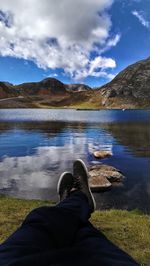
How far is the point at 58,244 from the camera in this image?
486cm

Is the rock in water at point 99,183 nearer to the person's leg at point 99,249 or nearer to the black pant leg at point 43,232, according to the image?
the black pant leg at point 43,232

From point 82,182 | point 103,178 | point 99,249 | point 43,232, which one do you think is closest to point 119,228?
point 82,182

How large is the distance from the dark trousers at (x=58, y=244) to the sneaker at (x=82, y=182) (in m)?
1.74

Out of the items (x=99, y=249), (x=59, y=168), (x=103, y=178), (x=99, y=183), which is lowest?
(x=59, y=168)

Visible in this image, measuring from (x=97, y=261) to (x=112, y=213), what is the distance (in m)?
9.59

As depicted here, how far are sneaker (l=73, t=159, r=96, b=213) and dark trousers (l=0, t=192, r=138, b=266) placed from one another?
1.74 metres

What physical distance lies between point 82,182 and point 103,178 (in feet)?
57.7

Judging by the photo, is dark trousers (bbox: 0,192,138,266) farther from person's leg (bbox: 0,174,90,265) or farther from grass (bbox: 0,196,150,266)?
grass (bbox: 0,196,150,266)

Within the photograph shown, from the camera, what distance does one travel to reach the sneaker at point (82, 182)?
25.5ft

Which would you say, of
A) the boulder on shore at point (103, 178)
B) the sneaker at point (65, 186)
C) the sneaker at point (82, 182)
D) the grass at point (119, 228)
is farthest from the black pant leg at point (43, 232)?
the boulder on shore at point (103, 178)

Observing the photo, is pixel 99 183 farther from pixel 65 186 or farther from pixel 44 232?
pixel 44 232

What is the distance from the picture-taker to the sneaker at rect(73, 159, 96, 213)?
25.5 feet

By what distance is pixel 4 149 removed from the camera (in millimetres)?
47438

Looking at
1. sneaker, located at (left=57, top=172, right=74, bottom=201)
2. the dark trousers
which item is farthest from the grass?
the dark trousers
